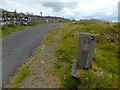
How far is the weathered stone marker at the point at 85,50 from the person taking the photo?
9992mm

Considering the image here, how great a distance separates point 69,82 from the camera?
952cm

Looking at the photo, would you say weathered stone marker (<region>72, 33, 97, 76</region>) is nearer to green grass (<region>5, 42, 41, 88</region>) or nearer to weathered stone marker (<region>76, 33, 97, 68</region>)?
weathered stone marker (<region>76, 33, 97, 68</region>)

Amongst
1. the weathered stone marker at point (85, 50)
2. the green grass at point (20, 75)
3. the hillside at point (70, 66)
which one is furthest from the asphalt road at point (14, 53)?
the weathered stone marker at point (85, 50)

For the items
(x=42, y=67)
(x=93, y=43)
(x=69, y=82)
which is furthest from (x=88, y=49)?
(x=42, y=67)

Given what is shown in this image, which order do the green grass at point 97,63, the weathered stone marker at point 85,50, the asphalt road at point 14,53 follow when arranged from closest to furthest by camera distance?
the green grass at point 97,63
the weathered stone marker at point 85,50
the asphalt road at point 14,53

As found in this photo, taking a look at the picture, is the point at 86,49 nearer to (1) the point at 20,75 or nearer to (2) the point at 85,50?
(2) the point at 85,50

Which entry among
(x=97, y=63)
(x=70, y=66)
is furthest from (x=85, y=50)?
(x=97, y=63)

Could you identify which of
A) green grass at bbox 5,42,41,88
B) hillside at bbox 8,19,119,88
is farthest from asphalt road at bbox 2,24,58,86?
hillside at bbox 8,19,119,88

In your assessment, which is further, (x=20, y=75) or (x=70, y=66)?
(x=70, y=66)

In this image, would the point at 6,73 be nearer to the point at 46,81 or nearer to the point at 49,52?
the point at 46,81

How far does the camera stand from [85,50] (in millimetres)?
10141

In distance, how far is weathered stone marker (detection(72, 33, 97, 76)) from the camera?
999cm

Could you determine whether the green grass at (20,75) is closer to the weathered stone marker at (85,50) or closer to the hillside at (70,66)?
the hillside at (70,66)

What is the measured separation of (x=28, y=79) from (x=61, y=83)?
1190 mm
